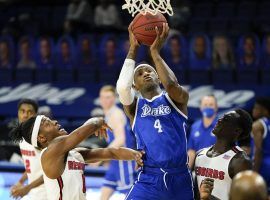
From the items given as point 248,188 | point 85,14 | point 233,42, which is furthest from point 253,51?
point 248,188

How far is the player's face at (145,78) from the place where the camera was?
469 cm

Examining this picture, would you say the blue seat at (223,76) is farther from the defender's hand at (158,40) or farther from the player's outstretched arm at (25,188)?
the defender's hand at (158,40)

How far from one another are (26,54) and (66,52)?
2.49 ft

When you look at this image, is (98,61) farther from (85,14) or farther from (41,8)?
(41,8)

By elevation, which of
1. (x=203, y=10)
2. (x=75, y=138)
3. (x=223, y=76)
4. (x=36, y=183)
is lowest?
(x=36, y=183)

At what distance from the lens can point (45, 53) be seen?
11.2 meters

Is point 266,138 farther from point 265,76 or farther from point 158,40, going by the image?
point 158,40

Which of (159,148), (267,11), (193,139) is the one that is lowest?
(193,139)

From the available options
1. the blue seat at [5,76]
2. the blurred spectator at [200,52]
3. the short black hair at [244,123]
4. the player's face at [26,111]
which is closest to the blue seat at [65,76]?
the blue seat at [5,76]

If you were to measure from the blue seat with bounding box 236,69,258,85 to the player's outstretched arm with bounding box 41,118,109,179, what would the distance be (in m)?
5.73

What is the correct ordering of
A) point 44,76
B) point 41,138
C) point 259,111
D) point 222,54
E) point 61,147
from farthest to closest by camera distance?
point 44,76, point 222,54, point 259,111, point 41,138, point 61,147

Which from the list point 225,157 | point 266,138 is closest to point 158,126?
point 225,157

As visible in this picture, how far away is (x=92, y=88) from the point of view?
10.5 meters

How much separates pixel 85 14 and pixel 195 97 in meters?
3.31
